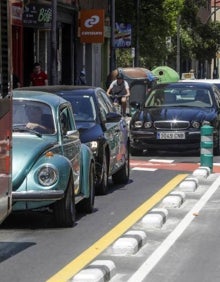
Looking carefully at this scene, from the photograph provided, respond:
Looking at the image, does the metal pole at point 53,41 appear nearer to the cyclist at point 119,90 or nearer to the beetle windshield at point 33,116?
the cyclist at point 119,90

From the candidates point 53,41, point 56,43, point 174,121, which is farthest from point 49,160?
point 56,43

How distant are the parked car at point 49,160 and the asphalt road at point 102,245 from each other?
0.34 m

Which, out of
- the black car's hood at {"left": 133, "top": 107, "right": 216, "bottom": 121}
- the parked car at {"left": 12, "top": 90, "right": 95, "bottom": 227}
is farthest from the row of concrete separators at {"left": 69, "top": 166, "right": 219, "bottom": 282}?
the black car's hood at {"left": 133, "top": 107, "right": 216, "bottom": 121}

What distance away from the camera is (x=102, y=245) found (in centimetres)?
881

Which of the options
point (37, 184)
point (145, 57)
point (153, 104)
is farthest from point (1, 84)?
point (145, 57)

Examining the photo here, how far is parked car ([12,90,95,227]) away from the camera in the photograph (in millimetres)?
9164

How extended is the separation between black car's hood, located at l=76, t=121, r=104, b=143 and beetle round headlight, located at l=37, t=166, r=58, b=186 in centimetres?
328

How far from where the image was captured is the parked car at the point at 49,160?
361 inches

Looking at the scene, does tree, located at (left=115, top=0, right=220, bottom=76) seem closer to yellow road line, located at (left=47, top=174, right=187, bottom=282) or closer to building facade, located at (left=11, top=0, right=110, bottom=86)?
building facade, located at (left=11, top=0, right=110, bottom=86)

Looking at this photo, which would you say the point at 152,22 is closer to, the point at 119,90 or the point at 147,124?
the point at 119,90

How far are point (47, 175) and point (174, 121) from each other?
1000 cm

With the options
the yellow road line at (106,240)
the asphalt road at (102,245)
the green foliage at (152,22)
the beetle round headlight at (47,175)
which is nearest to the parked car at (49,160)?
the beetle round headlight at (47,175)

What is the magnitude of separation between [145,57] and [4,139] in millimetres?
41271

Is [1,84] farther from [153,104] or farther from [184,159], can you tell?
[153,104]
